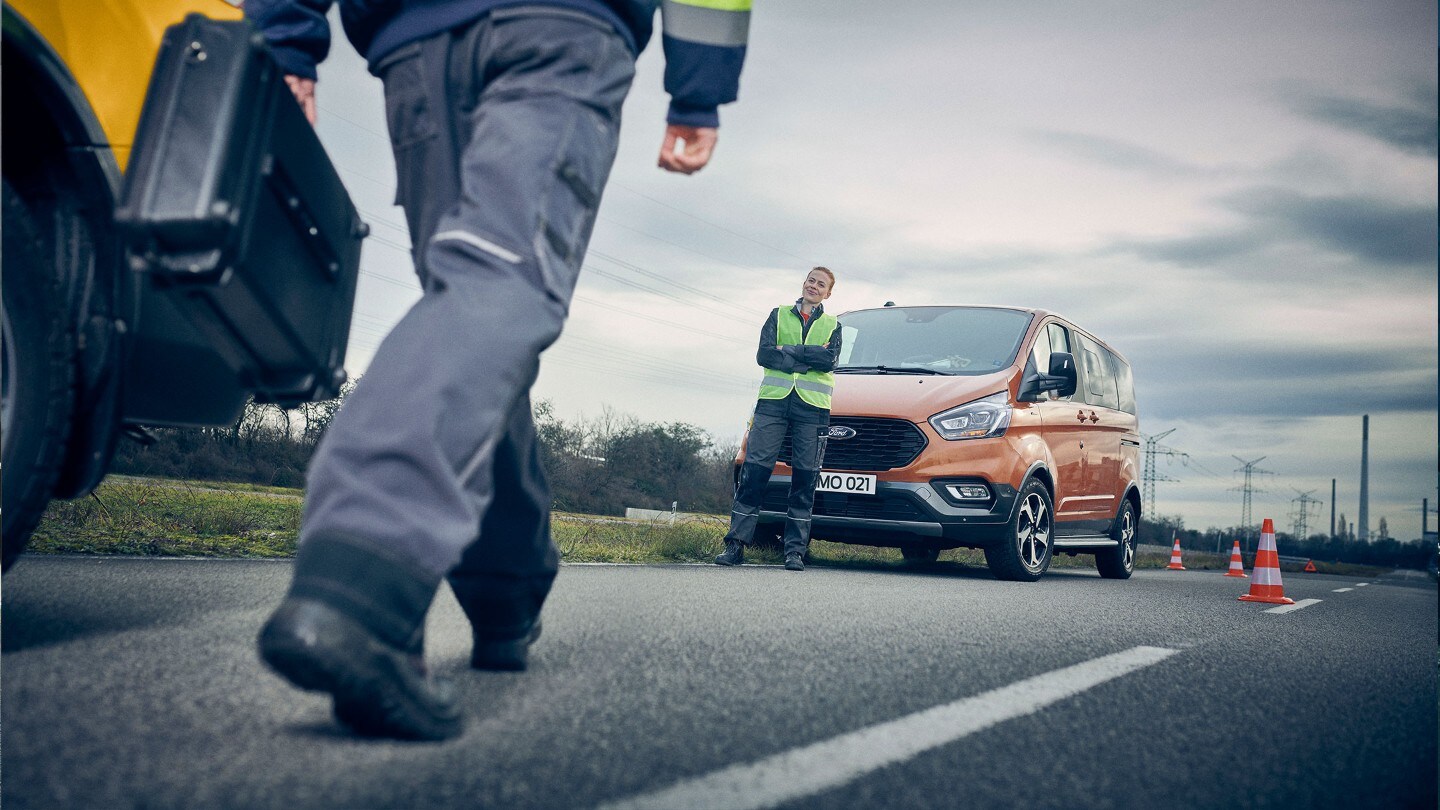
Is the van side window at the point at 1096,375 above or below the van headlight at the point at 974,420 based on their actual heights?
above

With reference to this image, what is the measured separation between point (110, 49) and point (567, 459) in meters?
27.2

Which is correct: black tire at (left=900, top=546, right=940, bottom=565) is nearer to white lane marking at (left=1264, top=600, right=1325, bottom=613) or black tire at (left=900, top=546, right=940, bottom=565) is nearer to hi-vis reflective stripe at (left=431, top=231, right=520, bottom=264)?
white lane marking at (left=1264, top=600, right=1325, bottom=613)

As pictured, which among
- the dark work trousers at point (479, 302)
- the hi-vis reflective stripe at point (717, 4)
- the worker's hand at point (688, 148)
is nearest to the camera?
the dark work trousers at point (479, 302)

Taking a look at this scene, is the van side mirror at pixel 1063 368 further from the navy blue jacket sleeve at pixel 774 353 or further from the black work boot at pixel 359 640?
the black work boot at pixel 359 640

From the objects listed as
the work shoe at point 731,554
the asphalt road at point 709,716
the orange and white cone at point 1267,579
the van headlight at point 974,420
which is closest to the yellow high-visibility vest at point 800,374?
the van headlight at point 974,420

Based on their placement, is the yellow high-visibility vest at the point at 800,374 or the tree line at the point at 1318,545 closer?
the yellow high-visibility vest at the point at 800,374

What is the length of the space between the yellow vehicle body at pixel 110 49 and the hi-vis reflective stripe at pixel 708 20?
3.01ft

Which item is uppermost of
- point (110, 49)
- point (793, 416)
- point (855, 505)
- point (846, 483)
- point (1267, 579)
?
point (110, 49)

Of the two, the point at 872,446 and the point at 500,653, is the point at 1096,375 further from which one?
the point at 500,653

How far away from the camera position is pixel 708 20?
2.10 metres

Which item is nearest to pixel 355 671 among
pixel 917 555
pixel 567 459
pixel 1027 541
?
pixel 1027 541

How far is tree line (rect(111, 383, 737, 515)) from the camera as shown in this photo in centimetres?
1472

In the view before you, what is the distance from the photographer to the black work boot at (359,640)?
4.66 ft

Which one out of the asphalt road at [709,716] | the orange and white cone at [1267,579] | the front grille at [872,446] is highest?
the front grille at [872,446]
